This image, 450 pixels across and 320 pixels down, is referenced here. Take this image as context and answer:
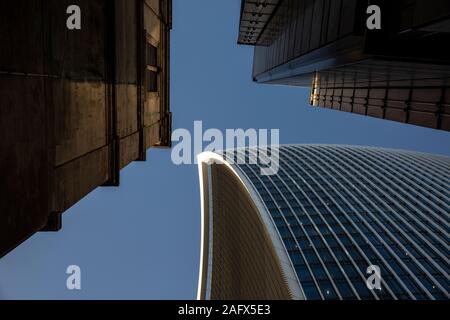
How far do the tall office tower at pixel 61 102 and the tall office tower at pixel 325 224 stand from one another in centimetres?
2872

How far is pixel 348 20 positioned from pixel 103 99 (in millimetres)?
9176

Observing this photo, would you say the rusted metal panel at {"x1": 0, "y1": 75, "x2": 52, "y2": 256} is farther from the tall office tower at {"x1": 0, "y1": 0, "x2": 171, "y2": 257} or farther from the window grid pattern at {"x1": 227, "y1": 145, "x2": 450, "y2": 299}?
the window grid pattern at {"x1": 227, "y1": 145, "x2": 450, "y2": 299}

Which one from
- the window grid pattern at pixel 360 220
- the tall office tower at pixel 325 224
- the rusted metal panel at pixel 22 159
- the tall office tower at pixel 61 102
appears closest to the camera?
the rusted metal panel at pixel 22 159

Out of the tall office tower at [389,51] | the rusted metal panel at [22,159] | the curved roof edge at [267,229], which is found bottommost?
the curved roof edge at [267,229]

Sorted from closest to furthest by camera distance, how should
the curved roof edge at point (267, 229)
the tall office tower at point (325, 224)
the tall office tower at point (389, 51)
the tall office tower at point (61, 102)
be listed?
the tall office tower at point (61, 102) < the tall office tower at point (389, 51) < the curved roof edge at point (267, 229) < the tall office tower at point (325, 224)

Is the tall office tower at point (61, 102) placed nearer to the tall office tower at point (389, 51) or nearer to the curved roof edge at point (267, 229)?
the tall office tower at point (389, 51)

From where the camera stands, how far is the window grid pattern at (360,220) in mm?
35844

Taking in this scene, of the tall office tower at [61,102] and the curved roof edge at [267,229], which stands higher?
the tall office tower at [61,102]

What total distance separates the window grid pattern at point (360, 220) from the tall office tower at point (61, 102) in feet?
97.1

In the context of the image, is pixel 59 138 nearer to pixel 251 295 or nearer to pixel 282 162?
pixel 251 295

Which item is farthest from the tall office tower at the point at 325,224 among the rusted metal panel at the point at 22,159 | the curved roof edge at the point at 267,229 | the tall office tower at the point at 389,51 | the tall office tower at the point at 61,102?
the rusted metal panel at the point at 22,159

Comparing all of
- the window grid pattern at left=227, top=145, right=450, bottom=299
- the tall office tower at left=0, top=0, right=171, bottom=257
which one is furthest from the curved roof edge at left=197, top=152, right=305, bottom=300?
the tall office tower at left=0, top=0, right=171, bottom=257

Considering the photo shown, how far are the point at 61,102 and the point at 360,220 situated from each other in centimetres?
4739

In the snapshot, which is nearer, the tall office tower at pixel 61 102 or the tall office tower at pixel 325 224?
the tall office tower at pixel 61 102
